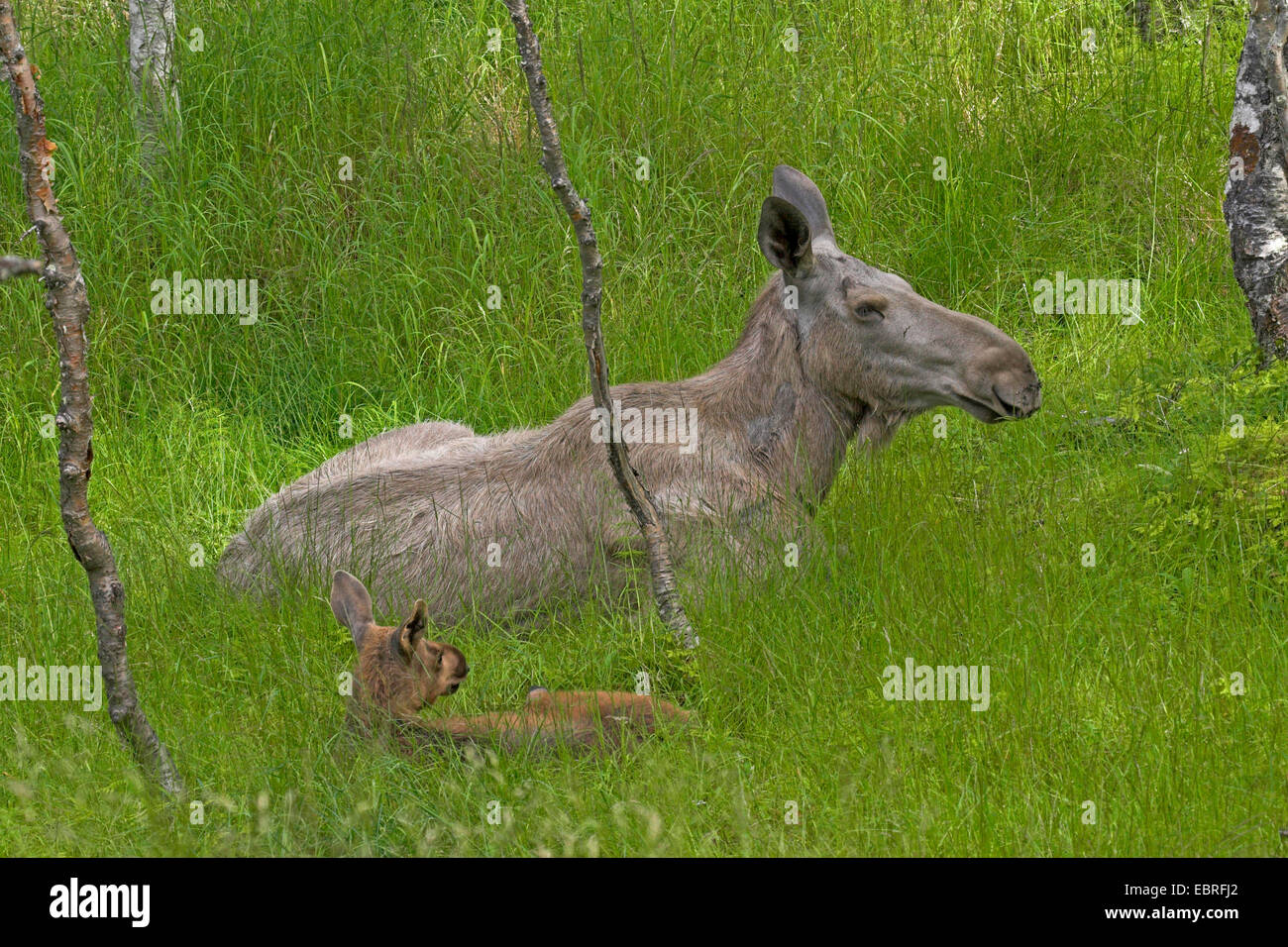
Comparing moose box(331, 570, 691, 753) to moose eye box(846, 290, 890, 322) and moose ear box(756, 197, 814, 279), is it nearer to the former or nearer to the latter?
moose eye box(846, 290, 890, 322)

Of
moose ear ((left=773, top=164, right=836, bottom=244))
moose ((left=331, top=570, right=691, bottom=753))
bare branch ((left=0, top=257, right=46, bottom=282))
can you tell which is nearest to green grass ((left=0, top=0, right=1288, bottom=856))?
moose ((left=331, top=570, right=691, bottom=753))

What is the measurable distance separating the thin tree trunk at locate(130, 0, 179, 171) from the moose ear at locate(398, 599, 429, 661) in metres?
5.31

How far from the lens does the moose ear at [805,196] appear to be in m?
6.79

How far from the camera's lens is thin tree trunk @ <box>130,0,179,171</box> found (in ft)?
29.9

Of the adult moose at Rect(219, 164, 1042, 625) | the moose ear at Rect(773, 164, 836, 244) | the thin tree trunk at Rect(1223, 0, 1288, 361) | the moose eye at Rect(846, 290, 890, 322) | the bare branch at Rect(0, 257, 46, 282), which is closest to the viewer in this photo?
the bare branch at Rect(0, 257, 46, 282)

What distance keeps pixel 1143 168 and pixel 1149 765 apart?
5.35 meters

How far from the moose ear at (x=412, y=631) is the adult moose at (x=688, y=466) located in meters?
1.26

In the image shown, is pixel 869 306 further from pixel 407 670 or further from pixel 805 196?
pixel 407 670

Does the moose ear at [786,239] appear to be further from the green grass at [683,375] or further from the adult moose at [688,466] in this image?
the green grass at [683,375]

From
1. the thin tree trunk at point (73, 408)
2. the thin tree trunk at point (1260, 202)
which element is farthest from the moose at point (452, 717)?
the thin tree trunk at point (1260, 202)

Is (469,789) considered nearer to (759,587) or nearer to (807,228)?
(759,587)

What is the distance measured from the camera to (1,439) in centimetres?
809

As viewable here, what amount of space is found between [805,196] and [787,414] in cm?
110

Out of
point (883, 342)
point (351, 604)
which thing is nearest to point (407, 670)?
point (351, 604)
